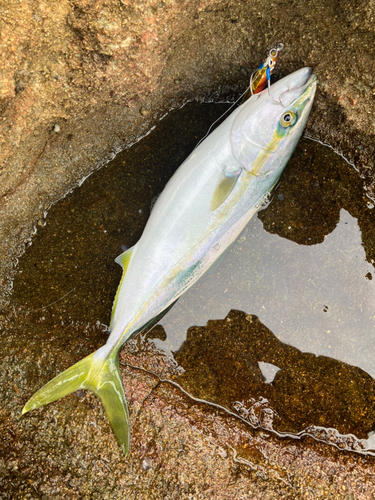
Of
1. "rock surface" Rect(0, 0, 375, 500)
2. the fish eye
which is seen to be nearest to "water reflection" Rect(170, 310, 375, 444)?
"rock surface" Rect(0, 0, 375, 500)

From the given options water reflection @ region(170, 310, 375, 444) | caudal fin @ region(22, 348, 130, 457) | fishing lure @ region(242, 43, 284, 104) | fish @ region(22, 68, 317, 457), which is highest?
fishing lure @ region(242, 43, 284, 104)

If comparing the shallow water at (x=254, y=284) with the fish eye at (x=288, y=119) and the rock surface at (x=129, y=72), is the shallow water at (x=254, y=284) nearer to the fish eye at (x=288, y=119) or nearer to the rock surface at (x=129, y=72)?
the rock surface at (x=129, y=72)

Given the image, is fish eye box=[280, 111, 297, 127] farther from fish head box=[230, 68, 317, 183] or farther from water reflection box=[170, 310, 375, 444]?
water reflection box=[170, 310, 375, 444]

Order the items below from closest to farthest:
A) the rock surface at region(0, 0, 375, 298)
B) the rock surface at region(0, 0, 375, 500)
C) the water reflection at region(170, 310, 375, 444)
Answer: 1. the rock surface at region(0, 0, 375, 298)
2. the rock surface at region(0, 0, 375, 500)
3. the water reflection at region(170, 310, 375, 444)

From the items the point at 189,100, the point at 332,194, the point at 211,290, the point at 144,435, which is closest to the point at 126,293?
the point at 211,290

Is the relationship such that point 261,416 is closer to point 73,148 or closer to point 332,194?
point 332,194

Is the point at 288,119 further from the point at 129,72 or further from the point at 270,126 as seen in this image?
the point at 129,72

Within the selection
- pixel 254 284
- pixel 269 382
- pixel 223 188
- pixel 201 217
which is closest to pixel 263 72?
pixel 223 188

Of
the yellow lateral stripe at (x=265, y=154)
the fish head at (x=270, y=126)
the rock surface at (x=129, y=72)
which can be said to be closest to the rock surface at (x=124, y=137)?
the rock surface at (x=129, y=72)
